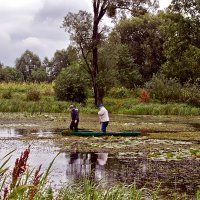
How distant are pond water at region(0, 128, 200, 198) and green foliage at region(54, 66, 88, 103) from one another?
23530 mm

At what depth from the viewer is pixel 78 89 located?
42594 mm

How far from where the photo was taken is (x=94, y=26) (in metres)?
42.9

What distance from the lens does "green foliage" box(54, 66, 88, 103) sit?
42.5 metres

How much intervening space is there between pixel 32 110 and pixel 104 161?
24122mm

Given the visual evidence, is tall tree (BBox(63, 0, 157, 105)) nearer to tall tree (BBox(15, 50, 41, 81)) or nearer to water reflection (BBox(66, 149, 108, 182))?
water reflection (BBox(66, 149, 108, 182))

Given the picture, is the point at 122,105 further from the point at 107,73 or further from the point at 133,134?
the point at 133,134

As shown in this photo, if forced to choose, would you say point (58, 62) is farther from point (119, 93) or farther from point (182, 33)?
point (182, 33)

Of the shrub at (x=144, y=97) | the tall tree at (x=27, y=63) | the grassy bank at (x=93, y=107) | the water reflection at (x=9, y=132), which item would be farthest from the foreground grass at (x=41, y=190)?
the tall tree at (x=27, y=63)

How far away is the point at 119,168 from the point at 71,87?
2887 cm

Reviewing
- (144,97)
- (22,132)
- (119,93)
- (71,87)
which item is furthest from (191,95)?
(22,132)

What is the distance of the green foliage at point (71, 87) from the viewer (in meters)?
42.5

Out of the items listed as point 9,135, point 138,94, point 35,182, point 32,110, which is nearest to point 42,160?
point 9,135

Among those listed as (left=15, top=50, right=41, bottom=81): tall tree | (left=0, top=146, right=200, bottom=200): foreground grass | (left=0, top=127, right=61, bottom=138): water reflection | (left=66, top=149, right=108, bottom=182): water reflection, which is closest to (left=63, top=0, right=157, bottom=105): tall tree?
(left=0, top=127, right=61, bottom=138): water reflection

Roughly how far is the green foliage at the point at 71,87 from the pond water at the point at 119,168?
77.2 ft
